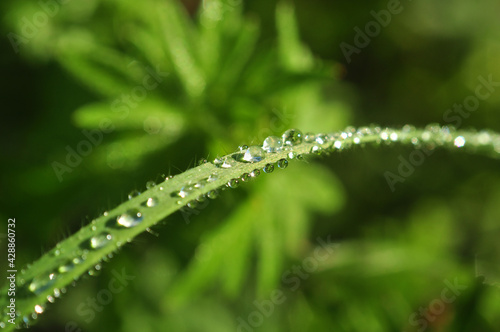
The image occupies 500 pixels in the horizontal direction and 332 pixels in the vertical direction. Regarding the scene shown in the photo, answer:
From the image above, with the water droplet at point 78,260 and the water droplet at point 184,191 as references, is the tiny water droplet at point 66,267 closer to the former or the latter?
the water droplet at point 78,260

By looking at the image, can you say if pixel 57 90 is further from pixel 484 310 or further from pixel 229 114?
pixel 484 310

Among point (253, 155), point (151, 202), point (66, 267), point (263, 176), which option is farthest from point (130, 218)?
point (263, 176)

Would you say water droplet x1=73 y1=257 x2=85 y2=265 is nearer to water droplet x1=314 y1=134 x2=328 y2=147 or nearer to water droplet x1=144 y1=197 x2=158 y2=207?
water droplet x1=144 y1=197 x2=158 y2=207

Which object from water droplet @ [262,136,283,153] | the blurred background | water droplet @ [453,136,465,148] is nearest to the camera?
water droplet @ [262,136,283,153]

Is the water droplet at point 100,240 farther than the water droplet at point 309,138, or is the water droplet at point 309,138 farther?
the water droplet at point 309,138

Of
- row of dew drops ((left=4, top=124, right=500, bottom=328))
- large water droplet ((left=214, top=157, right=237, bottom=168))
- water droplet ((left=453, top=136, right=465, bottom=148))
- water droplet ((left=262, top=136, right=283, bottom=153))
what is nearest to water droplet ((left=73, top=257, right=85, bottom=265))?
row of dew drops ((left=4, top=124, right=500, bottom=328))

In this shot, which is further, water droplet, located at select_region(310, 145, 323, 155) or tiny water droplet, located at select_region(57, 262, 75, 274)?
water droplet, located at select_region(310, 145, 323, 155)

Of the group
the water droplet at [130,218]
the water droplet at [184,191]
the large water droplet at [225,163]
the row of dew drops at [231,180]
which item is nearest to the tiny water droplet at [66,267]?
the row of dew drops at [231,180]
